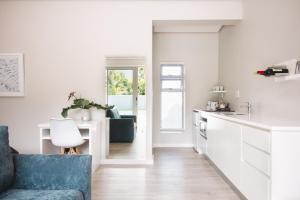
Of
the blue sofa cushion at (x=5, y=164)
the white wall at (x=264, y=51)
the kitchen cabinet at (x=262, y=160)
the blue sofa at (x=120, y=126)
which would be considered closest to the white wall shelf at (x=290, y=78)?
the white wall at (x=264, y=51)

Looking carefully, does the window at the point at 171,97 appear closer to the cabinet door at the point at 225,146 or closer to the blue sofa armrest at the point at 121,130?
the blue sofa armrest at the point at 121,130

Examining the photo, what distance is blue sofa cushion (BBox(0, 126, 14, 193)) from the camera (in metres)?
1.63

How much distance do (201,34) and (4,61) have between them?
402 centimetres

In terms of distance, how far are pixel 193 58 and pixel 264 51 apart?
2.37 meters

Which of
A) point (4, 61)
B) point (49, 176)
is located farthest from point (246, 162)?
point (4, 61)

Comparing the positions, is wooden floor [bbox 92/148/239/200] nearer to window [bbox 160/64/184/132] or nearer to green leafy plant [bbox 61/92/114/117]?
green leafy plant [bbox 61/92/114/117]

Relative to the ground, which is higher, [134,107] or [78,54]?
[78,54]

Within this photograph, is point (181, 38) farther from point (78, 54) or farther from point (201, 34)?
point (78, 54)

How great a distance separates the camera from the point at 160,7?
4.07 meters

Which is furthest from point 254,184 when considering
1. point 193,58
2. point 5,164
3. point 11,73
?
point 11,73

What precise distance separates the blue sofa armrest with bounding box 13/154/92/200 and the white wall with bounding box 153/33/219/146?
376cm

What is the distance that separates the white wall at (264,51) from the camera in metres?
2.58

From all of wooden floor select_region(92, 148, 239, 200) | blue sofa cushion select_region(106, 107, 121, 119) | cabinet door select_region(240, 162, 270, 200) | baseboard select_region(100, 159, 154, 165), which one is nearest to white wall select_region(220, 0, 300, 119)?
cabinet door select_region(240, 162, 270, 200)

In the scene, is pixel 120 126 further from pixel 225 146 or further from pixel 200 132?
pixel 225 146
